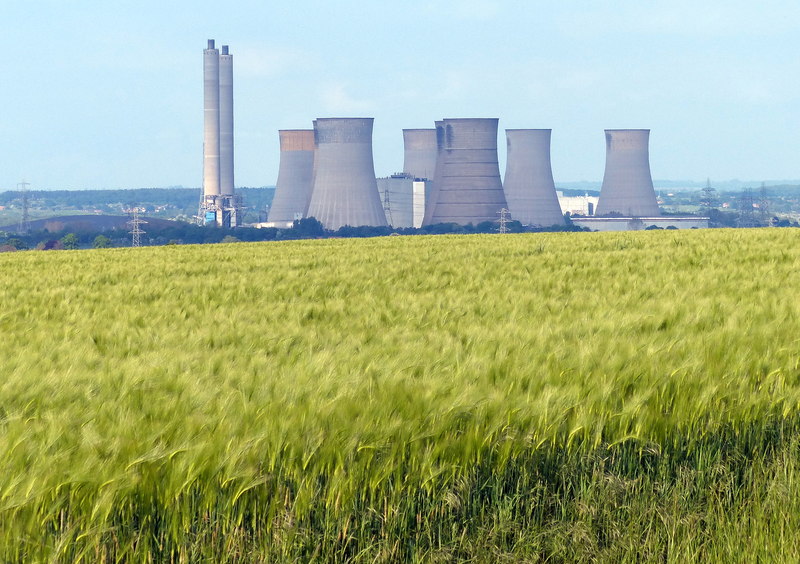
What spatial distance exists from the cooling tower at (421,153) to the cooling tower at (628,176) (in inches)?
844

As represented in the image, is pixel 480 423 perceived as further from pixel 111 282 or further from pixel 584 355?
pixel 111 282

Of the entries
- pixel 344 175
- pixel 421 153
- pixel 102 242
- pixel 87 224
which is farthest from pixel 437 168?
pixel 87 224

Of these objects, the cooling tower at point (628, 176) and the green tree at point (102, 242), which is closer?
the cooling tower at point (628, 176)

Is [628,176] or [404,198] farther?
[404,198]

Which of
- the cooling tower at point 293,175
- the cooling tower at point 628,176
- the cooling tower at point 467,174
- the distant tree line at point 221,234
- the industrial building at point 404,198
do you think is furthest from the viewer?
the industrial building at point 404,198

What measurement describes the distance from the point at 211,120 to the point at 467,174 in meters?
35.4

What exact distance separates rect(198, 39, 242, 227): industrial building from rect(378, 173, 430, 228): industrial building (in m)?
19.6

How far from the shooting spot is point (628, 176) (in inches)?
3971

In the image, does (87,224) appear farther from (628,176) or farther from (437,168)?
(628,176)

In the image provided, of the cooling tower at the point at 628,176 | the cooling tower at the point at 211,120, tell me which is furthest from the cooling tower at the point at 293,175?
the cooling tower at the point at 628,176

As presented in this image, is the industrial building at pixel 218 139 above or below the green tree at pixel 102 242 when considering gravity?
above

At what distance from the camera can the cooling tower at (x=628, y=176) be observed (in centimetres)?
9819

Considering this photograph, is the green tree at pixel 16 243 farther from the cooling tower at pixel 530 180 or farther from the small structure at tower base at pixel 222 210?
the cooling tower at pixel 530 180

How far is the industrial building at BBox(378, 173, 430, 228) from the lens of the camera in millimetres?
107750
